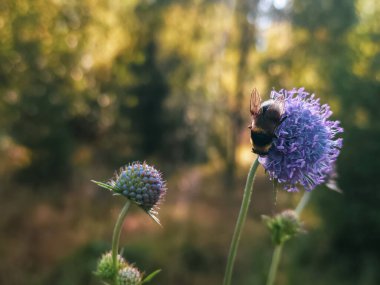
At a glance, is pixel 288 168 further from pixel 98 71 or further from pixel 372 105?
pixel 98 71

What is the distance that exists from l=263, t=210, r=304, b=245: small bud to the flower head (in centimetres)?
85

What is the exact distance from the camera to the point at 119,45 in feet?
72.6

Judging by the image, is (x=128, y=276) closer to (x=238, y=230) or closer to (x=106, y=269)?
(x=106, y=269)

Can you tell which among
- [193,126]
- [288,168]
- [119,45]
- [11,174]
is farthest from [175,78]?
[288,168]

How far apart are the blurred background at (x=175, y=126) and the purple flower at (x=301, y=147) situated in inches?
468

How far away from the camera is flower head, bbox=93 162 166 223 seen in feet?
9.56

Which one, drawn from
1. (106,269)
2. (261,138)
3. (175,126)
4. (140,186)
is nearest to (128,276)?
(106,269)

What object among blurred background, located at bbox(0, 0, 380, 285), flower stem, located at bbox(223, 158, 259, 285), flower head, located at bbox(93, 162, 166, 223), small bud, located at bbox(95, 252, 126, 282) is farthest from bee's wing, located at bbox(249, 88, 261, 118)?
blurred background, located at bbox(0, 0, 380, 285)

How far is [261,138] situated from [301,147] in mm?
243

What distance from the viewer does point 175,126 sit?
91.0 feet

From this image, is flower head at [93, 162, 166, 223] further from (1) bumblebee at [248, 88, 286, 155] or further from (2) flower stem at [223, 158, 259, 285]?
(1) bumblebee at [248, 88, 286, 155]

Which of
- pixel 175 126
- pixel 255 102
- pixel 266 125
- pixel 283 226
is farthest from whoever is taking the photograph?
pixel 175 126

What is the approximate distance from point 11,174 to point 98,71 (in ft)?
18.9

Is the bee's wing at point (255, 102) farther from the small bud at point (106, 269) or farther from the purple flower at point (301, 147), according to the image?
the small bud at point (106, 269)
